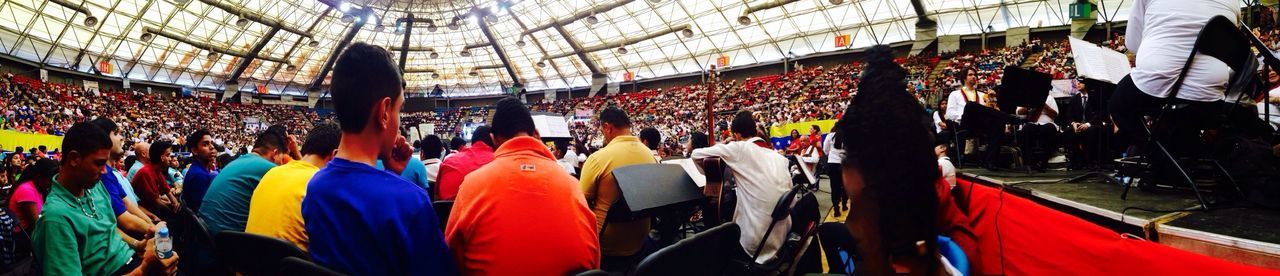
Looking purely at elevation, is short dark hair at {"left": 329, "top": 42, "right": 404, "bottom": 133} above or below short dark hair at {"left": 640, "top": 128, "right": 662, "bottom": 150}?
above

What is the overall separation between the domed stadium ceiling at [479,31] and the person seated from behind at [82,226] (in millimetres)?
22774

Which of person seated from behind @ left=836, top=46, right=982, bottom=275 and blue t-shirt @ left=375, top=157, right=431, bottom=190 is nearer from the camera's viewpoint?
person seated from behind @ left=836, top=46, right=982, bottom=275

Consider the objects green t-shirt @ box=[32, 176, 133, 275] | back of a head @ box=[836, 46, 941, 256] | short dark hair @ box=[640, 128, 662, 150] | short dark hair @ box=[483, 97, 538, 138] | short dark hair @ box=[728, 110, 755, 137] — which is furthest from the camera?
short dark hair @ box=[640, 128, 662, 150]

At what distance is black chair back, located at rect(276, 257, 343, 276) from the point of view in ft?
4.08

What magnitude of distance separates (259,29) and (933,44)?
33.7 meters

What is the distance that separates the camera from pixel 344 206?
121 cm

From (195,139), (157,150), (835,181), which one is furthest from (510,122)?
(835,181)

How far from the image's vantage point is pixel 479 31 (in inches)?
1278

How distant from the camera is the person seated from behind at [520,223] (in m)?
1.61

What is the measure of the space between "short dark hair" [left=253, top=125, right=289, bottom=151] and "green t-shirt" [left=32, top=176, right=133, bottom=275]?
46.4 inches

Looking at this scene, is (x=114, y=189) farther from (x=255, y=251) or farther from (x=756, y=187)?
(x=756, y=187)

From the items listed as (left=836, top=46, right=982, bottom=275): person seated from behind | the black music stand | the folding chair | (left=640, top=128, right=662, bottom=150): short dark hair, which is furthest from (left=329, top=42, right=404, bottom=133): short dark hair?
(left=640, top=128, right=662, bottom=150): short dark hair

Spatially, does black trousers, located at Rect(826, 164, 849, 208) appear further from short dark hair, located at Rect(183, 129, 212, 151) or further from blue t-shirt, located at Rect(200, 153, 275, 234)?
short dark hair, located at Rect(183, 129, 212, 151)

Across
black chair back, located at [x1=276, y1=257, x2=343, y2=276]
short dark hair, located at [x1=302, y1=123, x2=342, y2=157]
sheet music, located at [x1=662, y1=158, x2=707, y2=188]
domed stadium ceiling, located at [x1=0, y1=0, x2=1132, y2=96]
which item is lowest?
sheet music, located at [x1=662, y1=158, x2=707, y2=188]
